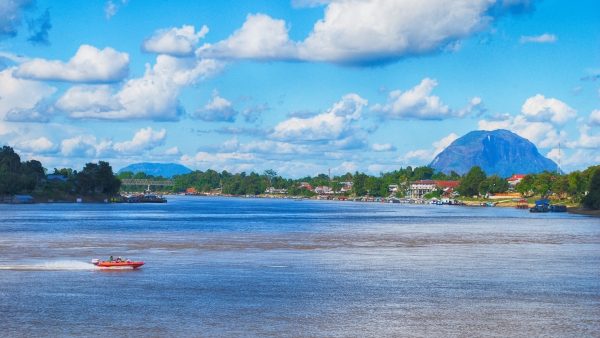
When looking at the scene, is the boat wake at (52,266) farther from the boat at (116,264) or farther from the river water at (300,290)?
the boat at (116,264)

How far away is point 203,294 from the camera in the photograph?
47625mm

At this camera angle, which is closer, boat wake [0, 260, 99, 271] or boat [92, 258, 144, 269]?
boat wake [0, 260, 99, 271]

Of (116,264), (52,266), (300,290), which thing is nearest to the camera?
(300,290)

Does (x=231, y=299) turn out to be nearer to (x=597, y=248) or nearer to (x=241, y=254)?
(x=241, y=254)

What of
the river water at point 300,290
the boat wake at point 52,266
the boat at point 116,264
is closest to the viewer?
Result: the river water at point 300,290

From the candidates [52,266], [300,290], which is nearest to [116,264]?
[52,266]

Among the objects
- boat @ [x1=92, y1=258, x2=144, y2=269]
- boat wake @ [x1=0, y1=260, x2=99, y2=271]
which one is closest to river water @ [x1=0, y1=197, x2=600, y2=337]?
boat wake @ [x1=0, y1=260, x2=99, y2=271]

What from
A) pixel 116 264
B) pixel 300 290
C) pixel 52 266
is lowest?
pixel 300 290

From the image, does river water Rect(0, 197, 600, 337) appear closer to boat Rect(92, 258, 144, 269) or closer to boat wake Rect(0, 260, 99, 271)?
boat wake Rect(0, 260, 99, 271)

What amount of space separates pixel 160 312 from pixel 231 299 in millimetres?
5254

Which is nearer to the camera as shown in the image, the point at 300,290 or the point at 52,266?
the point at 300,290

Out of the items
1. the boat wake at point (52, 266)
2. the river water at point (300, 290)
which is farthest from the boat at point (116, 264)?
the river water at point (300, 290)

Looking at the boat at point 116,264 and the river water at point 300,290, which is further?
the boat at point 116,264

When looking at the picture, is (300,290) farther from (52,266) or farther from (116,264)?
(52,266)
